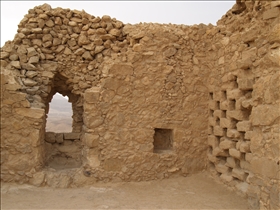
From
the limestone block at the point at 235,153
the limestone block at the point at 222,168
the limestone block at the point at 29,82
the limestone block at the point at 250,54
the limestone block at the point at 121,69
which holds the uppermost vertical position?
the limestone block at the point at 250,54

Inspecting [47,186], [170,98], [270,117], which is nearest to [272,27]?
[270,117]

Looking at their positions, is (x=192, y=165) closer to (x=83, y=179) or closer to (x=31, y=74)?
(x=83, y=179)

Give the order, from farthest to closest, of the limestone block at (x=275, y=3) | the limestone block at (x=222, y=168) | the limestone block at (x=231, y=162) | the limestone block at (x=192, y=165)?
the limestone block at (x=192, y=165) < the limestone block at (x=222, y=168) < the limestone block at (x=231, y=162) < the limestone block at (x=275, y=3)

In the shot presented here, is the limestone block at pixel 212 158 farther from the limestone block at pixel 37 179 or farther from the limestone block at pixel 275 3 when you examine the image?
the limestone block at pixel 37 179

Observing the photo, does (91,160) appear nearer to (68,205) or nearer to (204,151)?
(68,205)

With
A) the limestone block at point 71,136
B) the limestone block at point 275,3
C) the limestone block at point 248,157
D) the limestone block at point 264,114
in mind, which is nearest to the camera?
the limestone block at point 264,114

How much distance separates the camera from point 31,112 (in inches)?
187

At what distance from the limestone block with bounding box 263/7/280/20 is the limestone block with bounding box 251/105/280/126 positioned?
4.05 ft

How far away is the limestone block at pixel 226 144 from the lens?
182 inches

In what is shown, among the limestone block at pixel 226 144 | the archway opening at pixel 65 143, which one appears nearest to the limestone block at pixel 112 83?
the archway opening at pixel 65 143

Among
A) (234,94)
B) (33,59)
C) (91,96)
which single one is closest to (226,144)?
(234,94)

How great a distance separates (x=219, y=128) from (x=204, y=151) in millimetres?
676

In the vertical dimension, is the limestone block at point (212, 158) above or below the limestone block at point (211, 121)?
below

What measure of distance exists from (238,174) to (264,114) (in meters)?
1.29
